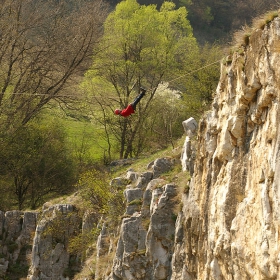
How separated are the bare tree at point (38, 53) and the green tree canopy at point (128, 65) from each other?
166 centimetres

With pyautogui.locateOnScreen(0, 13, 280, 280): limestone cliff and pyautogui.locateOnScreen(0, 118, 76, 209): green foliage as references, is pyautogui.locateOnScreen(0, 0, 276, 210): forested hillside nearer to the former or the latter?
pyautogui.locateOnScreen(0, 118, 76, 209): green foliage

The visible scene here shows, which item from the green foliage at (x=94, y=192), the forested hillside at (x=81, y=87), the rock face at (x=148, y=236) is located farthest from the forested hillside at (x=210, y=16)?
the rock face at (x=148, y=236)

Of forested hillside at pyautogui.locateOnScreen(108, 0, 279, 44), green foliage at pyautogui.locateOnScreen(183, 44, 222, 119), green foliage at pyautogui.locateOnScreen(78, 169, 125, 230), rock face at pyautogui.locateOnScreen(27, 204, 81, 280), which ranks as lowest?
rock face at pyautogui.locateOnScreen(27, 204, 81, 280)

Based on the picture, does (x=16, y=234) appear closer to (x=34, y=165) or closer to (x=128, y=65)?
(x=34, y=165)

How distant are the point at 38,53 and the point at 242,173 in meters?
23.9

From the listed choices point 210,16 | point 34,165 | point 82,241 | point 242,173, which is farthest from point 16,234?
point 210,16

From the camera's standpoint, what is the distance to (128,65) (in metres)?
Answer: 39.2

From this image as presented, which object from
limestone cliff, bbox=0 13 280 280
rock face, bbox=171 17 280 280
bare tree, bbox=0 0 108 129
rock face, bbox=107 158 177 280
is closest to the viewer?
rock face, bbox=171 17 280 280

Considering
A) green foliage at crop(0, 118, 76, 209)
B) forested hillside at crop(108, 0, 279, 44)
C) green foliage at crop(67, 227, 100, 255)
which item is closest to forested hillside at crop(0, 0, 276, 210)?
green foliage at crop(0, 118, 76, 209)

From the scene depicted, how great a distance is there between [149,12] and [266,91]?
2931cm

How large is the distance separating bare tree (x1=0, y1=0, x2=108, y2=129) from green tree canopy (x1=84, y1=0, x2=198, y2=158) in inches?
65.3

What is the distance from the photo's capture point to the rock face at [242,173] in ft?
38.9

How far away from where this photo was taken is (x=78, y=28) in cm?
3697

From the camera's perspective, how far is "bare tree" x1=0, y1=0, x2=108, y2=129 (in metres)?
34.4
